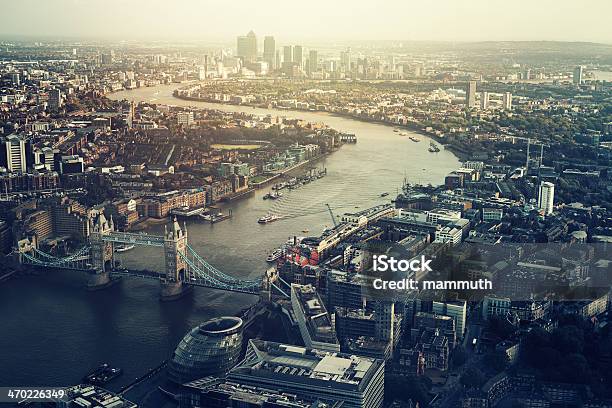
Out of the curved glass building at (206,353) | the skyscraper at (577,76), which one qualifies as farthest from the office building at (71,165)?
the skyscraper at (577,76)

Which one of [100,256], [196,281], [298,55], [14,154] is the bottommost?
[196,281]

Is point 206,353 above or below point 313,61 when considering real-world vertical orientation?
below

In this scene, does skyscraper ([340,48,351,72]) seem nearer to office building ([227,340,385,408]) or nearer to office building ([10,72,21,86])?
office building ([10,72,21,86])

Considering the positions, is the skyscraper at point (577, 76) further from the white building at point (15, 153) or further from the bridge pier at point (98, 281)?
the bridge pier at point (98, 281)

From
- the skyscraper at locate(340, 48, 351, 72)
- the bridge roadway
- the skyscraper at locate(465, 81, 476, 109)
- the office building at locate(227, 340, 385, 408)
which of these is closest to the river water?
the bridge roadway

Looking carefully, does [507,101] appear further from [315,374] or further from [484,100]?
[315,374]

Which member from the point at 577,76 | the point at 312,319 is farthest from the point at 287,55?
the point at 312,319
